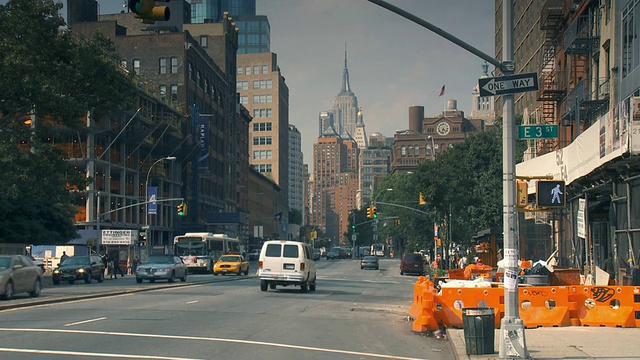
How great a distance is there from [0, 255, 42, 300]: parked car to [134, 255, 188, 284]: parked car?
12.5 metres

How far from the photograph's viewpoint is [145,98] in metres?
79.7

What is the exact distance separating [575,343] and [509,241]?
326 cm

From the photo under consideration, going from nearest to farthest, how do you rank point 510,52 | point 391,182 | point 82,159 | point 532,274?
point 510,52, point 532,274, point 82,159, point 391,182

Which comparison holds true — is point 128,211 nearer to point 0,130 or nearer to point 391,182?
point 0,130

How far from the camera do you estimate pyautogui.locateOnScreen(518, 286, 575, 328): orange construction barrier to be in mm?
18766

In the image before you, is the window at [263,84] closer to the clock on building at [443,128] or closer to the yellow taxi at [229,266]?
the clock on building at [443,128]

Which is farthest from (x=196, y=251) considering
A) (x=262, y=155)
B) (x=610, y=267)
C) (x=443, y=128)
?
(x=443, y=128)

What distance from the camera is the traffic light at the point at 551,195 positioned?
14.8 metres

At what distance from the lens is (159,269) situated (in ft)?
141

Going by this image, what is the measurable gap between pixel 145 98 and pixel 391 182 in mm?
79671

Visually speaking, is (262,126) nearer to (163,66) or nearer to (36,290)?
(163,66)

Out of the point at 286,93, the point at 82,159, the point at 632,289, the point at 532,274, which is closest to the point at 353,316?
the point at 532,274

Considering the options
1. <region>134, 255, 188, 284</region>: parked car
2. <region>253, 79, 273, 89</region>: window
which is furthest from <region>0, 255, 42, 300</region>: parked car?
<region>253, 79, 273, 89</region>: window

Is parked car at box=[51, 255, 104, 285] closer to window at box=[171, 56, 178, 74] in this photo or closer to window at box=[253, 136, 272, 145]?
window at box=[171, 56, 178, 74]
